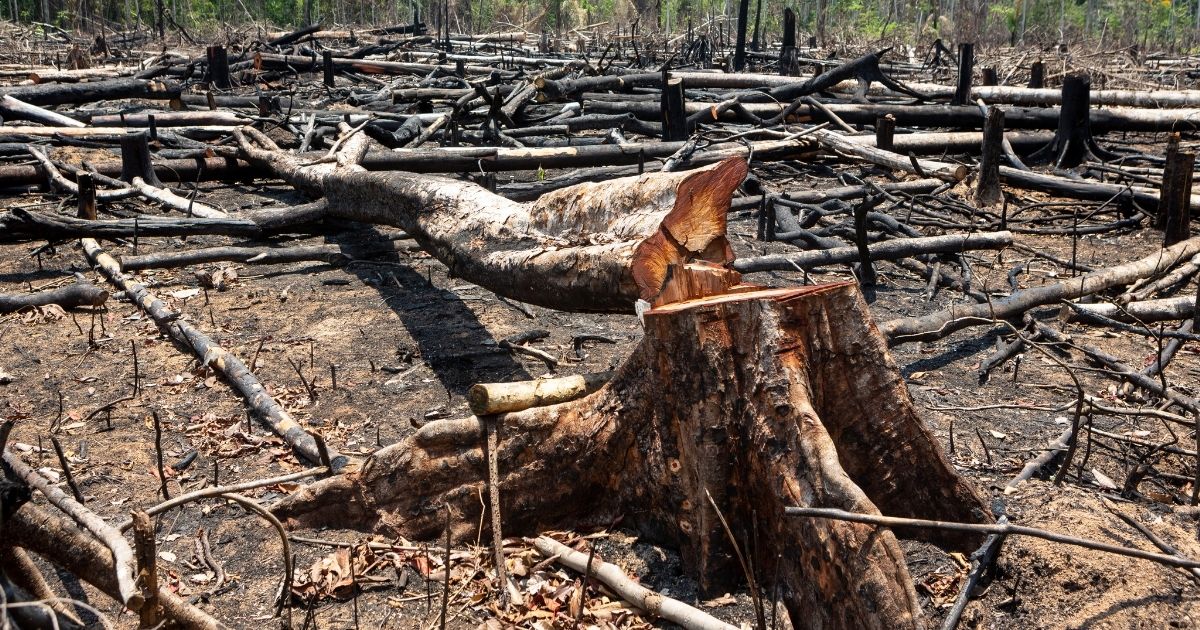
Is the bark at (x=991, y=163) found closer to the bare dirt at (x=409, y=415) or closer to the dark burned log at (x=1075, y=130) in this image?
the bare dirt at (x=409, y=415)

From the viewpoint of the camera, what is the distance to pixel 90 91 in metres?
14.8

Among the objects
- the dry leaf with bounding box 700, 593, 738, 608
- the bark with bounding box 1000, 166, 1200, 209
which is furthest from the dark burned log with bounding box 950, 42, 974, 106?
the dry leaf with bounding box 700, 593, 738, 608

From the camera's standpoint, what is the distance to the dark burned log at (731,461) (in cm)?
287

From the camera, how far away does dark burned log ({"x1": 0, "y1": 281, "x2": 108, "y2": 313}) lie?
6.30 m

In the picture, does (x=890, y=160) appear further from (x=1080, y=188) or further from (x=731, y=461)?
(x=731, y=461)

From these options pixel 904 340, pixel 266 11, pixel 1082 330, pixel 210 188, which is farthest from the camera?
pixel 266 11

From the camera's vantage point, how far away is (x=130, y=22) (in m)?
35.2

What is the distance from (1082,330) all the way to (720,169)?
357 cm

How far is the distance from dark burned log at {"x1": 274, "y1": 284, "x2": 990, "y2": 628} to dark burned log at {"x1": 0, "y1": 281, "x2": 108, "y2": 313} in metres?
3.51

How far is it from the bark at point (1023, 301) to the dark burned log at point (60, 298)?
5055 millimetres

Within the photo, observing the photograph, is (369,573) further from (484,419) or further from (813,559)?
(813,559)

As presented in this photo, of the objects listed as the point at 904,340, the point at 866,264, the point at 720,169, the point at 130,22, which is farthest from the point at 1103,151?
the point at 130,22

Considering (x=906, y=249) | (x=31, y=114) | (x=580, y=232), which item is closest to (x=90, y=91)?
(x=31, y=114)

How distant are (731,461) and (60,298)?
17.0 feet
